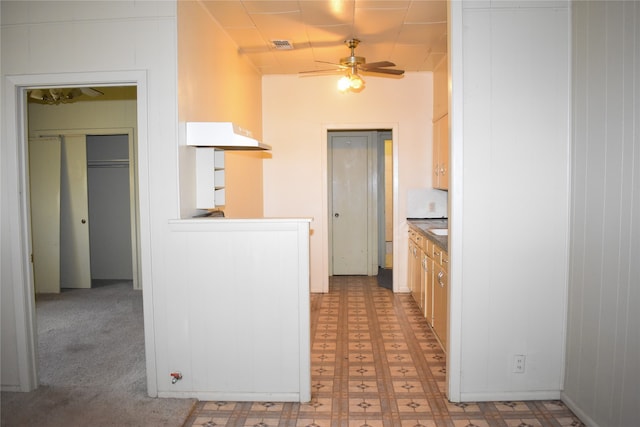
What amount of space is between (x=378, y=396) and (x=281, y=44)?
11.1 ft

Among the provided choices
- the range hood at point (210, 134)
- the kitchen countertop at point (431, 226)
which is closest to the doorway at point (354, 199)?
the kitchen countertop at point (431, 226)

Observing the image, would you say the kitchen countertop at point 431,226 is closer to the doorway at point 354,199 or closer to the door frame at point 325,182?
the door frame at point 325,182

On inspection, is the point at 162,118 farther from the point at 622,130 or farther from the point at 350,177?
the point at 350,177

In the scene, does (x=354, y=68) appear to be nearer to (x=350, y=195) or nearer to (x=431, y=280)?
(x=431, y=280)

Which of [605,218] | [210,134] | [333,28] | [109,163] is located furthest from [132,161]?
[605,218]

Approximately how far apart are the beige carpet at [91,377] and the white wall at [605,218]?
2.36 meters

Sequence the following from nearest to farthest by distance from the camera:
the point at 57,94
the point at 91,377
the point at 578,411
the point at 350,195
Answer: the point at 578,411
the point at 91,377
the point at 57,94
the point at 350,195

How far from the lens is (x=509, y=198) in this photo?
9.67 ft

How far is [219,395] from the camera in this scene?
9.95 feet

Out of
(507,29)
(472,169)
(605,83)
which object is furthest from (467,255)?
(507,29)

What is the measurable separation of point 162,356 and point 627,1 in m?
3.29

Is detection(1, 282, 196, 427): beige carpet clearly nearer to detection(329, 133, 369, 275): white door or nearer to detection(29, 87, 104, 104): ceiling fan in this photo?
detection(29, 87, 104, 104): ceiling fan

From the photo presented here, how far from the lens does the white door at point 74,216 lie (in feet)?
20.6

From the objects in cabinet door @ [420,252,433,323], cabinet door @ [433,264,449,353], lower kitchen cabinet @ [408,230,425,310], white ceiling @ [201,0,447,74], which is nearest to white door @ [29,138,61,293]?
white ceiling @ [201,0,447,74]
